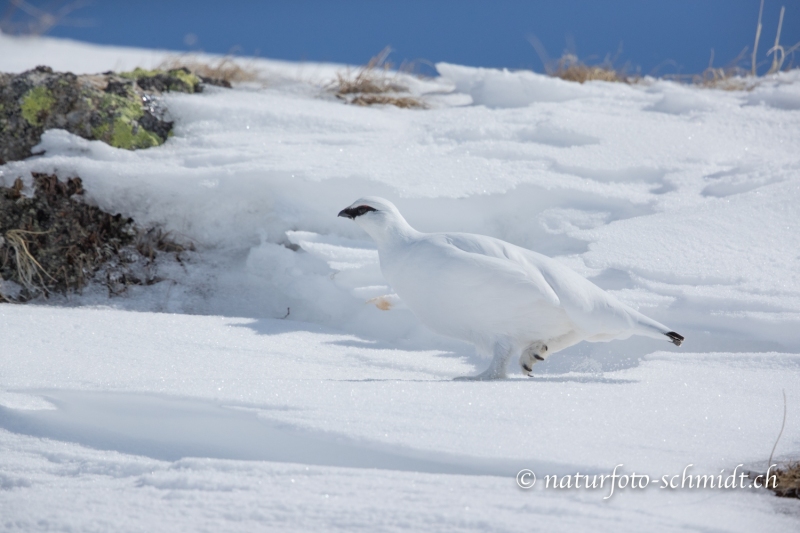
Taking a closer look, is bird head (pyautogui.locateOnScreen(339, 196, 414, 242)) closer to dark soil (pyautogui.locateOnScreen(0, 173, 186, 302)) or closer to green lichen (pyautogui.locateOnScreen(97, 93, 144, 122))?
dark soil (pyautogui.locateOnScreen(0, 173, 186, 302))

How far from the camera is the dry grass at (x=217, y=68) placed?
608 cm

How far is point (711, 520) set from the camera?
5.06ft

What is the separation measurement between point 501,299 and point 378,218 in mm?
634

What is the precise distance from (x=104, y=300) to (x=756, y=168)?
3930mm

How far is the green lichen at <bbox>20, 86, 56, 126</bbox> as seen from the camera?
14.2 feet

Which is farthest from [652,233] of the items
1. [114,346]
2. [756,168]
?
[114,346]

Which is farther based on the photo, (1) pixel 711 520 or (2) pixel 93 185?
(2) pixel 93 185

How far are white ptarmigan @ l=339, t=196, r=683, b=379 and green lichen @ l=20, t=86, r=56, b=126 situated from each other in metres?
2.82

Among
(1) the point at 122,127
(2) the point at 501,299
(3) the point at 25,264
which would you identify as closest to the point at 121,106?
(1) the point at 122,127

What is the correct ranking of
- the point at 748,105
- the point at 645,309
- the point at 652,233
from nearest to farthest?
the point at 645,309
the point at 652,233
the point at 748,105

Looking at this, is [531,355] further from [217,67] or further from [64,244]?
[217,67]

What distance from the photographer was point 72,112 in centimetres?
440

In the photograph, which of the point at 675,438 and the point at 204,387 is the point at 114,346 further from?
the point at 675,438

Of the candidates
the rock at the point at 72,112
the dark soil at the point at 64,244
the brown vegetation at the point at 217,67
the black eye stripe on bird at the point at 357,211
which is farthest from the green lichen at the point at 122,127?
the black eye stripe on bird at the point at 357,211
